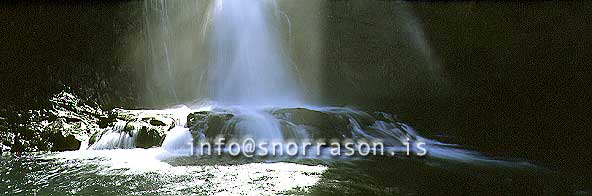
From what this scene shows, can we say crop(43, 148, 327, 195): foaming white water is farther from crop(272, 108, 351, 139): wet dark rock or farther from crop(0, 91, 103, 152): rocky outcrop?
crop(272, 108, 351, 139): wet dark rock

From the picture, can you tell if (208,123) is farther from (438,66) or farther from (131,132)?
(438,66)

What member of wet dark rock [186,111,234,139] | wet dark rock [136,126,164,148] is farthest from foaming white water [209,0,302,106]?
wet dark rock [136,126,164,148]

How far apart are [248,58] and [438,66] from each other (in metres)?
5.69

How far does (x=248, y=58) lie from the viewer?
12609 mm

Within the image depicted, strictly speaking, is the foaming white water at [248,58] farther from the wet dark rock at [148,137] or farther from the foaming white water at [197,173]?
the foaming white water at [197,173]

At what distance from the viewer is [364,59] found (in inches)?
491

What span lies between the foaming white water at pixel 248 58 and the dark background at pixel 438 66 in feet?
4.87

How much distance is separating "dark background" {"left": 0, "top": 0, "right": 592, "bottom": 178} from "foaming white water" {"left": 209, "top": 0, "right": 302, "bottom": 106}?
4.87 ft

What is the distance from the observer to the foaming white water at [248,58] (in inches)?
480

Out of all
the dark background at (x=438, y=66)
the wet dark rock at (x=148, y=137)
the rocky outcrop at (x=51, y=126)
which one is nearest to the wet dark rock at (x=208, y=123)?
the wet dark rock at (x=148, y=137)

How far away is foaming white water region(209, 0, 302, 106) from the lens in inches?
480

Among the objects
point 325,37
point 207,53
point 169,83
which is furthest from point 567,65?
point 169,83

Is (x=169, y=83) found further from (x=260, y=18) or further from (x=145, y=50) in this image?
(x=260, y=18)

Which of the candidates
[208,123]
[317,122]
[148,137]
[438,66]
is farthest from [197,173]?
[438,66]
